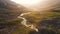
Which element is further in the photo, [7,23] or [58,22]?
[7,23]

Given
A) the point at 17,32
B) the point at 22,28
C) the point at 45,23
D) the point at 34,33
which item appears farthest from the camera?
the point at 45,23

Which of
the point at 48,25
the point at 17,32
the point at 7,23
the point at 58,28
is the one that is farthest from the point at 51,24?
the point at 7,23

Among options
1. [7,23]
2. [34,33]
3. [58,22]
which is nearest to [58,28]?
[58,22]

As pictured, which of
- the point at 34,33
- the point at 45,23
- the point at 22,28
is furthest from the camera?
the point at 45,23

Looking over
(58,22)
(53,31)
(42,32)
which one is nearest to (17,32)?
(42,32)

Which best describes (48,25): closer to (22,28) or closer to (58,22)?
(58,22)

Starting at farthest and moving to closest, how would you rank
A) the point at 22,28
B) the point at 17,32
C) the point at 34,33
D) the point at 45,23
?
the point at 45,23, the point at 22,28, the point at 17,32, the point at 34,33

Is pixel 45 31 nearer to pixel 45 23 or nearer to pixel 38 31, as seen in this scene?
pixel 38 31

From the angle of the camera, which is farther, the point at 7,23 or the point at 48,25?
the point at 7,23
